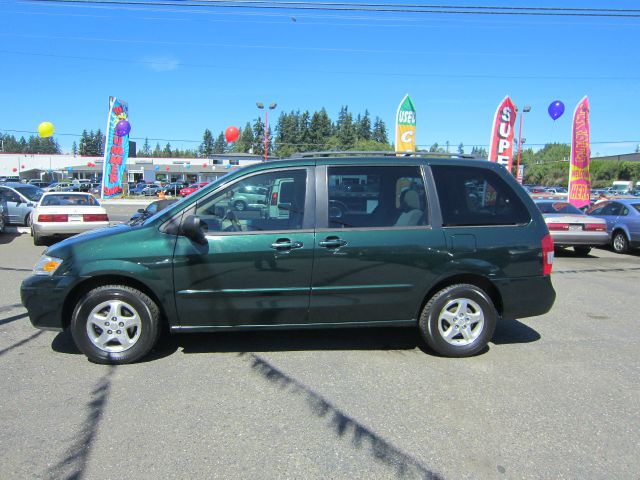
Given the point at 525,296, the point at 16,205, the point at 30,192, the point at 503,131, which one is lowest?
the point at 525,296

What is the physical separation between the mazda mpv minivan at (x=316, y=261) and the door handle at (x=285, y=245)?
0.01 metres

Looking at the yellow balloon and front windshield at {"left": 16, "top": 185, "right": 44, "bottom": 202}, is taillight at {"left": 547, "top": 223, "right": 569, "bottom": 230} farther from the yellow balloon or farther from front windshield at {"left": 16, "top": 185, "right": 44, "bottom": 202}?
the yellow balloon

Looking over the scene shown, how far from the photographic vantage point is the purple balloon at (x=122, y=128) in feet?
111

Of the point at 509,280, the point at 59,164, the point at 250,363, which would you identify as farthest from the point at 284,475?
the point at 59,164

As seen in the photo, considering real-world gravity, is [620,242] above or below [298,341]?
above

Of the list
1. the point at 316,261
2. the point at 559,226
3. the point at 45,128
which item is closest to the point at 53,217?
the point at 316,261

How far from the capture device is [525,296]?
4637 millimetres

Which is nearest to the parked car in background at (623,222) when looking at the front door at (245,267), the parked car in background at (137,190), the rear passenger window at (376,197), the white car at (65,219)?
the rear passenger window at (376,197)

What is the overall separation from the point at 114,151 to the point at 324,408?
113 ft

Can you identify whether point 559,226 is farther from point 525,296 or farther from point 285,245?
point 285,245

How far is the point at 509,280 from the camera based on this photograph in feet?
15.0

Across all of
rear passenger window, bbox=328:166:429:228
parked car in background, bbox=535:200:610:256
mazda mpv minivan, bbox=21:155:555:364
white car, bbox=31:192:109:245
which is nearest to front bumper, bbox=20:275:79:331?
mazda mpv minivan, bbox=21:155:555:364

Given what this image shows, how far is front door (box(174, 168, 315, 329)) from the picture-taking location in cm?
420

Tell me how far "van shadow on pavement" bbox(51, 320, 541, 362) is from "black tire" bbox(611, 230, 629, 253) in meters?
8.85
